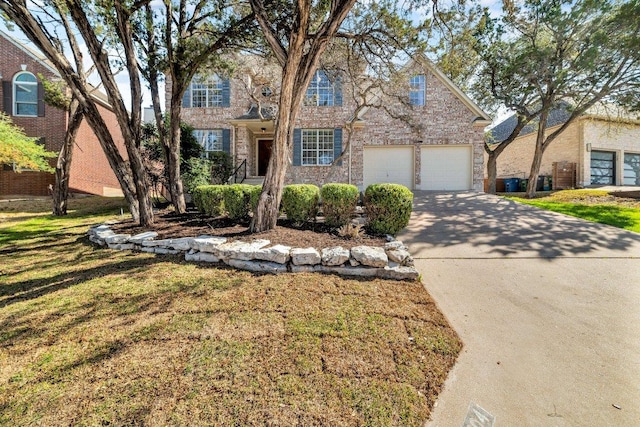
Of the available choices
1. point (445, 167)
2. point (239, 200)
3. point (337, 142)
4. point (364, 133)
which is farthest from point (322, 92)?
point (239, 200)

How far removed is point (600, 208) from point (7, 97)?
25.0 metres

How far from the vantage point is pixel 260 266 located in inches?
170

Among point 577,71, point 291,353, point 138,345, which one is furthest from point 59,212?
point 577,71

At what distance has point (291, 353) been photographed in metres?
2.44

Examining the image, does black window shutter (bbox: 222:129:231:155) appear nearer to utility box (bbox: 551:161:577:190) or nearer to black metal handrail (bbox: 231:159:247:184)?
black metal handrail (bbox: 231:159:247:184)

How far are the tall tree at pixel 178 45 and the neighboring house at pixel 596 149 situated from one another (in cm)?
1888

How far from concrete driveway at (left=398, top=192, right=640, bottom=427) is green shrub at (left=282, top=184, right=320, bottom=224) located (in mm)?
2033

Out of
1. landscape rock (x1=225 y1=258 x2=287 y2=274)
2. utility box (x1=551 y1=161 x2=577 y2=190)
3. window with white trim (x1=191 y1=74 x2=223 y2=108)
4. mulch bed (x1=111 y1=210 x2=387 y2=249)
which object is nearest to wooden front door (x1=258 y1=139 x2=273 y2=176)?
window with white trim (x1=191 y1=74 x2=223 y2=108)

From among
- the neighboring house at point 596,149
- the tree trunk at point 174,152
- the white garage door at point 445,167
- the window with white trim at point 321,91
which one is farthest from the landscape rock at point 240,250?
the neighboring house at point 596,149

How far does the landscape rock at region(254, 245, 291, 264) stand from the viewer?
169 inches

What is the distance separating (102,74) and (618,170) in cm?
2528

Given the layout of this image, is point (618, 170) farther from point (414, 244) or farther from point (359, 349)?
point (359, 349)

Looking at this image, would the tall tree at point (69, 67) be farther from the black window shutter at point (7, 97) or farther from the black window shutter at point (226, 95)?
the black window shutter at point (7, 97)

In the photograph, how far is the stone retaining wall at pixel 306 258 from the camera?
4.13 meters
